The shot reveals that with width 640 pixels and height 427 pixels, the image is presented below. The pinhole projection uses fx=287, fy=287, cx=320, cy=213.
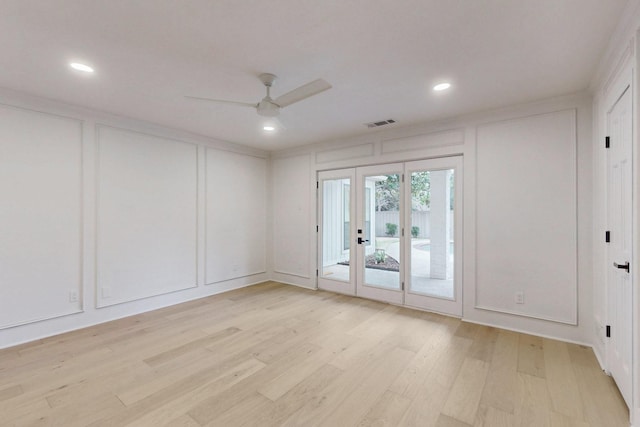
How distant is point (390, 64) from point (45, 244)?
13.4ft

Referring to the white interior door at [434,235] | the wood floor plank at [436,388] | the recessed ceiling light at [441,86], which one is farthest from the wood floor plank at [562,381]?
the recessed ceiling light at [441,86]

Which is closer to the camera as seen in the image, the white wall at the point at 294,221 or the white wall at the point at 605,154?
the white wall at the point at 605,154

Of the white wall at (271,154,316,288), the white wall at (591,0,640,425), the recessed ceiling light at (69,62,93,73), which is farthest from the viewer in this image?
the white wall at (271,154,316,288)

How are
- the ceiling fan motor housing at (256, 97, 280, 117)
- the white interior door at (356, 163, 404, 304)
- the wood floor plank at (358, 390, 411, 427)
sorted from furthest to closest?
the white interior door at (356, 163, 404, 304)
the ceiling fan motor housing at (256, 97, 280, 117)
the wood floor plank at (358, 390, 411, 427)

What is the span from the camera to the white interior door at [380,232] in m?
4.31

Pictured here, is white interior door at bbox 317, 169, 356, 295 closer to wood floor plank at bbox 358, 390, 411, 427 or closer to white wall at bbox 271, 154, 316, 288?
white wall at bbox 271, 154, 316, 288

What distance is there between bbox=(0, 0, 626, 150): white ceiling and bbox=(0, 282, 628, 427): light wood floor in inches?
104

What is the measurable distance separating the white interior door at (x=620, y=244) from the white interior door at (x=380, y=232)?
2221 mm

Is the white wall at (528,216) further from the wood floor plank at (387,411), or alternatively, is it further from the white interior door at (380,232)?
the wood floor plank at (387,411)

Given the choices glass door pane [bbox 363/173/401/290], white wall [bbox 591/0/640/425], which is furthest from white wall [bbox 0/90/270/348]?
white wall [bbox 591/0/640/425]

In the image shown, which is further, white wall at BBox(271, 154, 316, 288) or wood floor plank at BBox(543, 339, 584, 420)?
white wall at BBox(271, 154, 316, 288)

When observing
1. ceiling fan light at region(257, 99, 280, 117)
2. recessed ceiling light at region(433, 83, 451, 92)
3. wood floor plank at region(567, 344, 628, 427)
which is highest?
recessed ceiling light at region(433, 83, 451, 92)

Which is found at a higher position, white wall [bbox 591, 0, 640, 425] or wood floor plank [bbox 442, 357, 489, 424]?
white wall [bbox 591, 0, 640, 425]

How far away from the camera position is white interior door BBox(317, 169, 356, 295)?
4.81m
